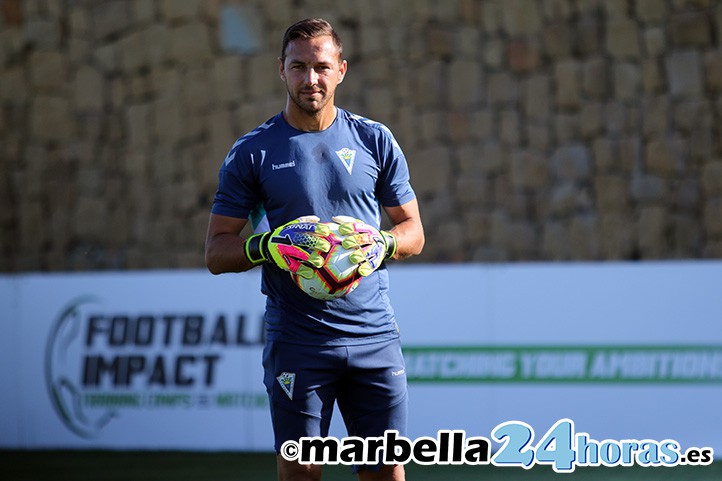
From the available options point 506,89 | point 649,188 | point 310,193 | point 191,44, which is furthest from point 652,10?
point 310,193

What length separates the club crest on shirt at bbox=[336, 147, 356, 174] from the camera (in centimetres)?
396

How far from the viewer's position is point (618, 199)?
8914mm

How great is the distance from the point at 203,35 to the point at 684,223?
4006mm

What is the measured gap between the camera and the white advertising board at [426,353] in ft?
22.8

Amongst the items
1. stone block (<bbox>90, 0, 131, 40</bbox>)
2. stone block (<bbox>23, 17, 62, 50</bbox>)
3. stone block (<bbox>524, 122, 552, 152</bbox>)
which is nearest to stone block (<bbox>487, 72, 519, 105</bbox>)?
stone block (<bbox>524, 122, 552, 152</bbox>)

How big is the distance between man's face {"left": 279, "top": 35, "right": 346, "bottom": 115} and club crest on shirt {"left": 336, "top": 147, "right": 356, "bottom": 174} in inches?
6.1

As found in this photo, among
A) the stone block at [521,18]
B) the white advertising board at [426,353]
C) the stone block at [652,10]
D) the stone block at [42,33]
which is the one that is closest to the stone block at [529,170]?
the stone block at [521,18]

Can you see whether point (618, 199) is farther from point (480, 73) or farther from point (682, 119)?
point (480, 73)

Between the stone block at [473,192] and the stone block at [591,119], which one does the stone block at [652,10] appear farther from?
the stone block at [473,192]

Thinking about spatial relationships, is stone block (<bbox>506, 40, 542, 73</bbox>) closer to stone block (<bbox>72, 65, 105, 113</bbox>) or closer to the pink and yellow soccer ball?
stone block (<bbox>72, 65, 105, 113</bbox>)

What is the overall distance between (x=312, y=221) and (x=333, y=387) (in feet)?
1.91

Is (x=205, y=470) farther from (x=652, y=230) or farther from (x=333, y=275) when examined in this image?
(x=652, y=230)

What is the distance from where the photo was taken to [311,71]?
390cm

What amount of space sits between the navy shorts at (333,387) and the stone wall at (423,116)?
5.23 meters
